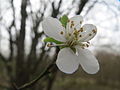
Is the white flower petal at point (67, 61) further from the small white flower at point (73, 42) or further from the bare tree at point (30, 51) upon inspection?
the bare tree at point (30, 51)

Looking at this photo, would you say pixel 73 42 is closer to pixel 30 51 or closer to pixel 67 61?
pixel 67 61

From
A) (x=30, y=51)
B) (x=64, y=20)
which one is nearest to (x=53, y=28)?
(x=64, y=20)

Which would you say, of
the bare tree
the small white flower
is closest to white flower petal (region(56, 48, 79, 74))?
the small white flower

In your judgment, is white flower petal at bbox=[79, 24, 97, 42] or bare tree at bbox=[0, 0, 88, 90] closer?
white flower petal at bbox=[79, 24, 97, 42]

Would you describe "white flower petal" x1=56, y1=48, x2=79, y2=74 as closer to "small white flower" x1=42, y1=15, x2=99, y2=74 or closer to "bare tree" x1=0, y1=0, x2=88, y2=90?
"small white flower" x1=42, y1=15, x2=99, y2=74

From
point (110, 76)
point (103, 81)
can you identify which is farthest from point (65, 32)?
point (110, 76)

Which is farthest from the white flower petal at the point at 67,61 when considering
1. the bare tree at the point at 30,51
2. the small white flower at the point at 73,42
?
the bare tree at the point at 30,51

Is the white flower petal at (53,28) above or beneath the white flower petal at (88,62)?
above
